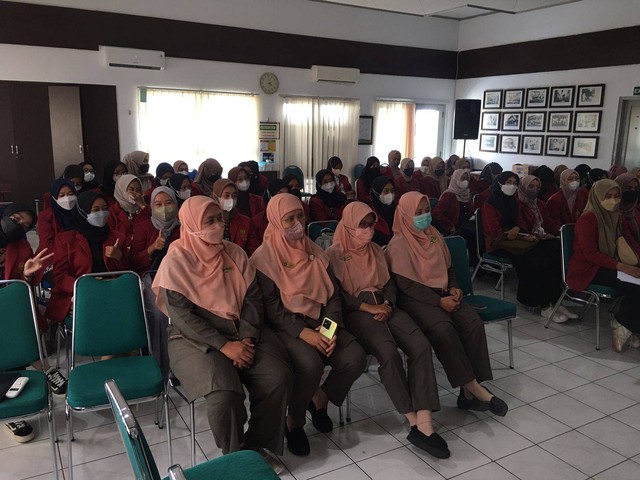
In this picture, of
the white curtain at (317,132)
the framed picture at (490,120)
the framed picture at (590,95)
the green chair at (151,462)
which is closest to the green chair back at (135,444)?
the green chair at (151,462)

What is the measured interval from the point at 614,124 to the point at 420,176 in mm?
3334

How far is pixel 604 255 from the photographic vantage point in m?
4.21

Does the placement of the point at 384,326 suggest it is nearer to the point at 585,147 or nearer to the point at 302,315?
the point at 302,315

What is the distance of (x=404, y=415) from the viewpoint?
10.2 feet

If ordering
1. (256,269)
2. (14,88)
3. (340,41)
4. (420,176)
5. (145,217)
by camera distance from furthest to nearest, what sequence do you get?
(340,41)
(420,176)
(14,88)
(145,217)
(256,269)

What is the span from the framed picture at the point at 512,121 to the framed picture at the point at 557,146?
2.34ft

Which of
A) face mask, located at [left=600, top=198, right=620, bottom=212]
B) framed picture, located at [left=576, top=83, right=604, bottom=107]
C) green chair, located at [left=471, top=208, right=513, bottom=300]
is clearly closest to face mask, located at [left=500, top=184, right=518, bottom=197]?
green chair, located at [left=471, top=208, right=513, bottom=300]

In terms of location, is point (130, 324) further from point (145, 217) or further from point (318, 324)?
point (145, 217)

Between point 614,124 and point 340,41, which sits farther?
Result: point 340,41

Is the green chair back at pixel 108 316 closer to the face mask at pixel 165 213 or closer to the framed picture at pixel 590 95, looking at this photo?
the face mask at pixel 165 213

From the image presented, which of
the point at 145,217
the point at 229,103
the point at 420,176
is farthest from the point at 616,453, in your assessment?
the point at 229,103

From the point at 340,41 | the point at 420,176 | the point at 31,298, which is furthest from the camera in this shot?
the point at 340,41

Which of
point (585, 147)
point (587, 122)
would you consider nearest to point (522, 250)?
point (585, 147)

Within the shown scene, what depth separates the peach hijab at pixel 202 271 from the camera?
2.69 metres
